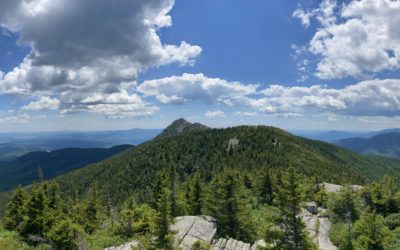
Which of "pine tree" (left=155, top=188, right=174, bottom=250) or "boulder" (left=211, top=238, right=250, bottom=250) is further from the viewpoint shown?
"boulder" (left=211, top=238, right=250, bottom=250)

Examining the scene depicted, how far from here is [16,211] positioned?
59125mm

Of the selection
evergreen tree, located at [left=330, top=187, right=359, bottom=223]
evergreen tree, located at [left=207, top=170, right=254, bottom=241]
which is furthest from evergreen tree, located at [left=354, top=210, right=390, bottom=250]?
evergreen tree, located at [left=330, top=187, right=359, bottom=223]

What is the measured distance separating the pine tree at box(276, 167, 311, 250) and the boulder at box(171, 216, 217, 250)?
1181cm

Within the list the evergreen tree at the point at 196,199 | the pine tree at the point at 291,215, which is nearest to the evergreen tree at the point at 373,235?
the pine tree at the point at 291,215

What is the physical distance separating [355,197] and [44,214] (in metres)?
52.3

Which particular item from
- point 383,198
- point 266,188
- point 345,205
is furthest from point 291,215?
point 266,188

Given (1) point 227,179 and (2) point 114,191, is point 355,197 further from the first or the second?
(2) point 114,191

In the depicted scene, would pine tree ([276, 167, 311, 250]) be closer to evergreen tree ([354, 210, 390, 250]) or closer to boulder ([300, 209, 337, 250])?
evergreen tree ([354, 210, 390, 250])

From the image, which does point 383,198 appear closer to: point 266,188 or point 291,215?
point 266,188

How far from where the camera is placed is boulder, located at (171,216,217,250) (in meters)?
39.5

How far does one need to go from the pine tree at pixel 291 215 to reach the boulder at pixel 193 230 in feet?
38.7

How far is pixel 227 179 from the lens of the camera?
48.1 metres

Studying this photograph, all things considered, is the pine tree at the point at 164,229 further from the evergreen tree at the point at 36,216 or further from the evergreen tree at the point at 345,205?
the evergreen tree at the point at 345,205

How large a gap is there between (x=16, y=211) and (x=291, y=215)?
162 ft
